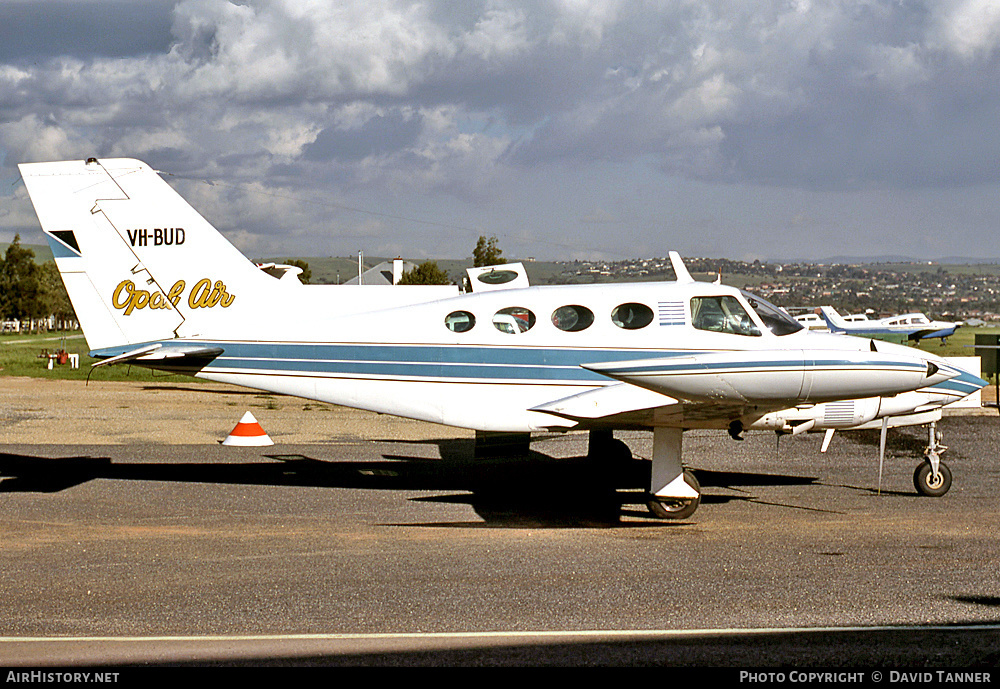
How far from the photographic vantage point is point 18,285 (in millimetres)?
86375

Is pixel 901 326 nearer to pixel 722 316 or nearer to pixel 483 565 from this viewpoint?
pixel 722 316

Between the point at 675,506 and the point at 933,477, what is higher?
the point at 933,477

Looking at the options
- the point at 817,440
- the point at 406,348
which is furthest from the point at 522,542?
the point at 817,440

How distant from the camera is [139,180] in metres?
Answer: 11.3

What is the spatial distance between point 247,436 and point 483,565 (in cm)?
855

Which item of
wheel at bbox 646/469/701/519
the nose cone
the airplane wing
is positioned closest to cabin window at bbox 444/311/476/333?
the airplane wing

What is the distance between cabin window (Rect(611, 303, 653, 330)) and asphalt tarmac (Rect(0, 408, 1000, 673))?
6.96 ft

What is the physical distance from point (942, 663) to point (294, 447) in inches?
455

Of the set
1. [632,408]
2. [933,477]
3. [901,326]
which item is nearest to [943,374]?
[933,477]

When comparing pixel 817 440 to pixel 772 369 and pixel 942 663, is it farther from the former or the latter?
pixel 942 663

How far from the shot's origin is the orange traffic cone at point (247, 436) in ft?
50.9

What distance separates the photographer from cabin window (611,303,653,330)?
34.2 ft

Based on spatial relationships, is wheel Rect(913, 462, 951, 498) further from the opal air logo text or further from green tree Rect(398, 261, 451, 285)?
green tree Rect(398, 261, 451, 285)

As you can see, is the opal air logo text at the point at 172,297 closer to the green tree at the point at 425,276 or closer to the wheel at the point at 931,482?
the wheel at the point at 931,482
